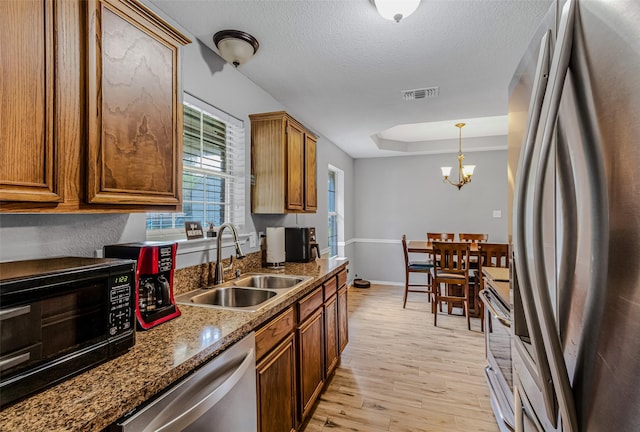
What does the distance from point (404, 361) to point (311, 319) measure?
1.34 meters

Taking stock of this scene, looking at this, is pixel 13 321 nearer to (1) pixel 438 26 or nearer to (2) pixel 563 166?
(2) pixel 563 166

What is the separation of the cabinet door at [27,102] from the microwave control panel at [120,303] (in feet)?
0.98

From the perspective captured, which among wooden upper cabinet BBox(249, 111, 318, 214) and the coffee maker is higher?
wooden upper cabinet BBox(249, 111, 318, 214)

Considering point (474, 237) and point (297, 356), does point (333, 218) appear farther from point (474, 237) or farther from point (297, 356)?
point (297, 356)

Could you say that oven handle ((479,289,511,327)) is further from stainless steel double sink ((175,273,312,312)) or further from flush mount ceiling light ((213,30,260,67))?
flush mount ceiling light ((213,30,260,67))

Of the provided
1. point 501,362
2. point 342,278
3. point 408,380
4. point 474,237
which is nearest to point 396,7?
A: point 501,362

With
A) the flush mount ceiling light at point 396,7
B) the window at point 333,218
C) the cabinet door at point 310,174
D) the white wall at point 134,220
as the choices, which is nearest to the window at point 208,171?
the white wall at point 134,220

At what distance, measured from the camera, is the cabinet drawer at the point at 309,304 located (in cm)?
185

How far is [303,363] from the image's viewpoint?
1880 millimetres

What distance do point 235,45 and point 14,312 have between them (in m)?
1.72

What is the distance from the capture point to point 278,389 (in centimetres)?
157

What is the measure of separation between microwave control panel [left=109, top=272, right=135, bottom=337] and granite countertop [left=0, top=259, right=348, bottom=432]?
92mm

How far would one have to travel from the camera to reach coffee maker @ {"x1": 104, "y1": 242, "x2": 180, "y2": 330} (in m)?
1.20

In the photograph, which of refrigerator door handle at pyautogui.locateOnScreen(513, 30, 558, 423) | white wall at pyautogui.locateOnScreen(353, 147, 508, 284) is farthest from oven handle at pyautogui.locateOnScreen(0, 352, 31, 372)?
white wall at pyautogui.locateOnScreen(353, 147, 508, 284)
